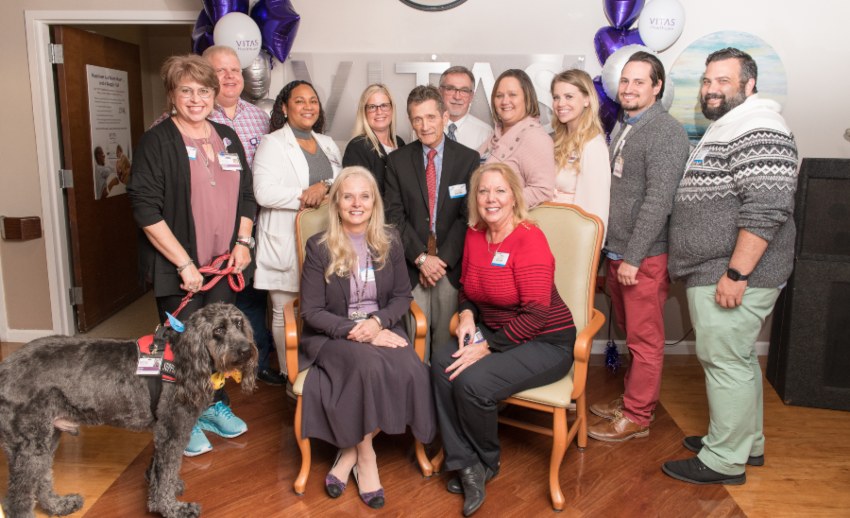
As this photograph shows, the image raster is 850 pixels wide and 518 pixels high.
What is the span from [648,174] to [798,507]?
1.50 m

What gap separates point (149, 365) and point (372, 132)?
1584 millimetres

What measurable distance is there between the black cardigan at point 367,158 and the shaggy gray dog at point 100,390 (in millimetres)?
1154

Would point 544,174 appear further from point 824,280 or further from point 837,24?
point 837,24

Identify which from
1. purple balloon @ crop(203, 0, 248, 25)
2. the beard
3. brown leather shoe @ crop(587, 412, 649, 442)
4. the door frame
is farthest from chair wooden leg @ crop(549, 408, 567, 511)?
the door frame

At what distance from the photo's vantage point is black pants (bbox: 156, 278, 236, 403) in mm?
2941

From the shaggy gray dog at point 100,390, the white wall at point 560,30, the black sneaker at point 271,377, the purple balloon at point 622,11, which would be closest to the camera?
the shaggy gray dog at point 100,390

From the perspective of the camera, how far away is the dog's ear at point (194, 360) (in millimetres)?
2406

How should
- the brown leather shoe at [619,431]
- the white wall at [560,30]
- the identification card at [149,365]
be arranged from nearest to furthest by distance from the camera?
the identification card at [149,365] < the brown leather shoe at [619,431] < the white wall at [560,30]

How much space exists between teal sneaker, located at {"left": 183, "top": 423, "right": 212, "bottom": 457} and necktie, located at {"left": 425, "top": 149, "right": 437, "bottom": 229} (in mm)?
1464

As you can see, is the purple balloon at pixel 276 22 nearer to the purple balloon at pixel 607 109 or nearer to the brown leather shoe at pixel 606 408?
the purple balloon at pixel 607 109

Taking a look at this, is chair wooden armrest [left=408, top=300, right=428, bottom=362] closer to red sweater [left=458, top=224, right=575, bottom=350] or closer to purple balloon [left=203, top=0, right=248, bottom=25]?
red sweater [left=458, top=224, right=575, bottom=350]

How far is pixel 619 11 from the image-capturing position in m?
3.88

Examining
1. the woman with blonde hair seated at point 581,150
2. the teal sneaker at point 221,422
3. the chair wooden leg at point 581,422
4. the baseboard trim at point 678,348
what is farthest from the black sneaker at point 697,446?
the teal sneaker at point 221,422

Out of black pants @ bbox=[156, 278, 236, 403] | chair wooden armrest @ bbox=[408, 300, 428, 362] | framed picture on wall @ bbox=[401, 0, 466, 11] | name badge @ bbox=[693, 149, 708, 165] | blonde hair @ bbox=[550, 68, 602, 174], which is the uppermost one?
framed picture on wall @ bbox=[401, 0, 466, 11]
